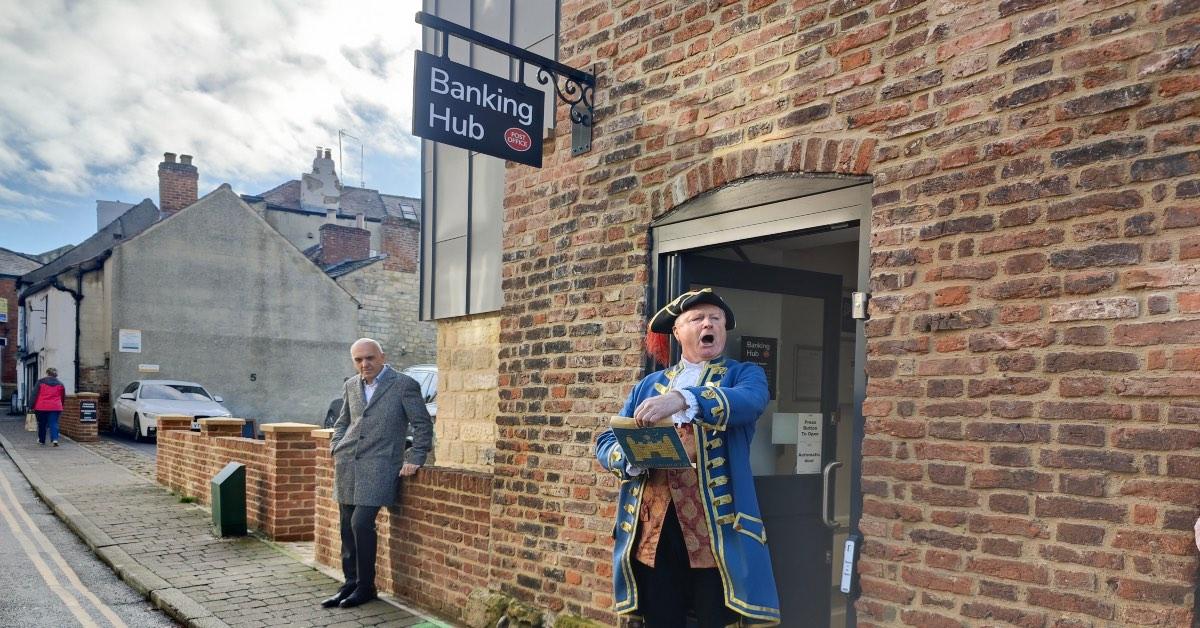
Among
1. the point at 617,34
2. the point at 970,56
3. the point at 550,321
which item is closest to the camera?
the point at 970,56

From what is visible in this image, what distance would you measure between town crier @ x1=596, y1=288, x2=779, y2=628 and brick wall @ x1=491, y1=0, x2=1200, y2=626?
0.50 m

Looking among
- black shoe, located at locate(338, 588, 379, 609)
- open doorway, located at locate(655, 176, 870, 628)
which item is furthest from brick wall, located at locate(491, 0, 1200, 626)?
black shoe, located at locate(338, 588, 379, 609)

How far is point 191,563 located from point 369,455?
8.36ft

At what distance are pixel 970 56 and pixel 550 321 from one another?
2696mm

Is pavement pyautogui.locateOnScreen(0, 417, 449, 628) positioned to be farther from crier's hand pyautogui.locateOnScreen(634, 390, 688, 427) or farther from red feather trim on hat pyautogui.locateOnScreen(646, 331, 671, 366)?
→ crier's hand pyautogui.locateOnScreen(634, 390, 688, 427)

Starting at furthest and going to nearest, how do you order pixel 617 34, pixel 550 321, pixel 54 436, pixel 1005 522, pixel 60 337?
pixel 60 337 < pixel 54 436 < pixel 550 321 < pixel 617 34 < pixel 1005 522

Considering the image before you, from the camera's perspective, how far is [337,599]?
240 inches

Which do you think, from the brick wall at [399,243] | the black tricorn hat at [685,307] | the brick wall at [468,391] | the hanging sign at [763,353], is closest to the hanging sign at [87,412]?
the brick wall at [399,243]

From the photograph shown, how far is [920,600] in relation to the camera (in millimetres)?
3125

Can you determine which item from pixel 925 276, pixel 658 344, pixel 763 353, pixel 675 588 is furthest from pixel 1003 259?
pixel 763 353

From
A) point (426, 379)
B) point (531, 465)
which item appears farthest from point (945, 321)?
point (426, 379)

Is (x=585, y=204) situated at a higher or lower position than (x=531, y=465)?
higher

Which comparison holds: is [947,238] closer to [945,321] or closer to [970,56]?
[945,321]

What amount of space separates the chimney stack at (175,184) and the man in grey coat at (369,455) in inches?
1019
